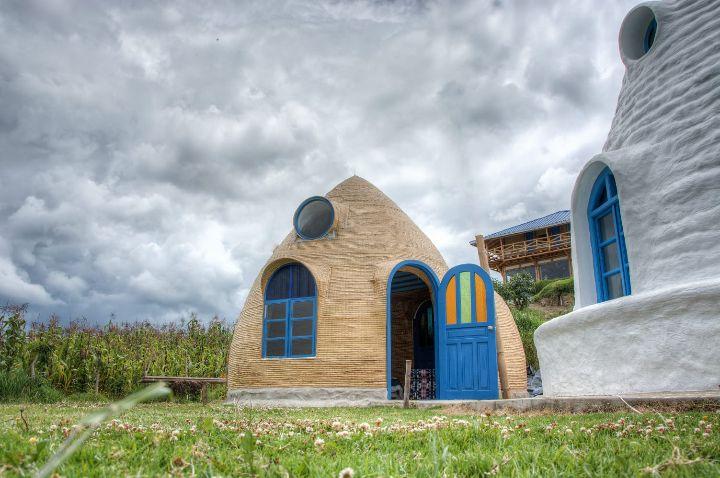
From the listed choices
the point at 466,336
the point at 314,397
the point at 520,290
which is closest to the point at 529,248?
the point at 520,290

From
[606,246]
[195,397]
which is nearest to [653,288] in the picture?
[606,246]

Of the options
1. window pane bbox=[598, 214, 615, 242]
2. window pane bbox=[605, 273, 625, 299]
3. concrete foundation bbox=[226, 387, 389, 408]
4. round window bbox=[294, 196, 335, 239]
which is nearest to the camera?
window pane bbox=[605, 273, 625, 299]

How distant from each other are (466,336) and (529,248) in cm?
2057

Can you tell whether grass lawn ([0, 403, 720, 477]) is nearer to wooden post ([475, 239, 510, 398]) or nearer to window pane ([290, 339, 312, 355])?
wooden post ([475, 239, 510, 398])

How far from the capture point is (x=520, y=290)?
23.8m

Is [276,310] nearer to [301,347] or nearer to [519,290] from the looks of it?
[301,347]

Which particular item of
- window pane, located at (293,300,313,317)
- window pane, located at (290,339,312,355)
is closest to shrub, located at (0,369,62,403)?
window pane, located at (290,339,312,355)

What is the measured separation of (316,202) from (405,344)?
16.0 feet

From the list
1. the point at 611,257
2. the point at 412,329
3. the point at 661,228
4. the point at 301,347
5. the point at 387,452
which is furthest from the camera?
the point at 412,329

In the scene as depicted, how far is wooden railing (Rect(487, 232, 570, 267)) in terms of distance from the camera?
1134 inches

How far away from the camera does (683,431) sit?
3088 millimetres

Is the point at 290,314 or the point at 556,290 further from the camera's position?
the point at 556,290

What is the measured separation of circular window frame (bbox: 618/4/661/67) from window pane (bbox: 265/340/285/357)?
8201mm

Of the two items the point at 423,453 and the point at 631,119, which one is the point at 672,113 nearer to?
the point at 631,119
